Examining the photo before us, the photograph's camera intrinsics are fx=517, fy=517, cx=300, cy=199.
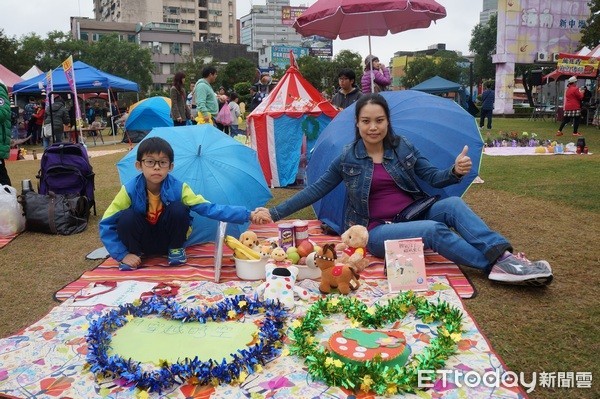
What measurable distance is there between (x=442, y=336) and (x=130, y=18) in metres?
93.0

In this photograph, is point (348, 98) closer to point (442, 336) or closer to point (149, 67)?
point (442, 336)

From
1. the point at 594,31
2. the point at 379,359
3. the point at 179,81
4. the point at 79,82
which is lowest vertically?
the point at 379,359

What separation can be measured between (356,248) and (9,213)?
373 centimetres

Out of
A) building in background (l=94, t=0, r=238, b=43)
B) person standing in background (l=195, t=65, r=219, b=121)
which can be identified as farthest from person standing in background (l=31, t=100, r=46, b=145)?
building in background (l=94, t=0, r=238, b=43)

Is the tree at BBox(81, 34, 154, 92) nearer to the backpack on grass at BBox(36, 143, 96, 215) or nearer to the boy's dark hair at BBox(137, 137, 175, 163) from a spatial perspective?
the backpack on grass at BBox(36, 143, 96, 215)

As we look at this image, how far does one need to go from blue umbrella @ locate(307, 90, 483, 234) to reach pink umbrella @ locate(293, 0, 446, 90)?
170cm

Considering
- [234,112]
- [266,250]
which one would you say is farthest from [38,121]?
[266,250]

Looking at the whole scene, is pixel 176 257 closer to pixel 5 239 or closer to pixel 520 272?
pixel 5 239

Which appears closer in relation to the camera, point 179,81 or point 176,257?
point 176,257

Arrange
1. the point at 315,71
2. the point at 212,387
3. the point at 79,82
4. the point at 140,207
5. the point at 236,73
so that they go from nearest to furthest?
the point at 212,387 → the point at 140,207 → the point at 79,82 → the point at 236,73 → the point at 315,71

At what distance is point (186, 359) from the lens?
243cm

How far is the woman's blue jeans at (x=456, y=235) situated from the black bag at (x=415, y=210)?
0.05 m

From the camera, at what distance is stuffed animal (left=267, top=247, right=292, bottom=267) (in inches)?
Result: 150

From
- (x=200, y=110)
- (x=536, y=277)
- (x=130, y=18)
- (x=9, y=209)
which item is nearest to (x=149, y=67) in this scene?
(x=130, y=18)
